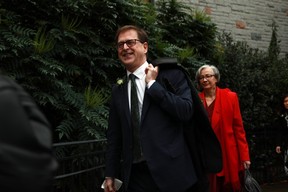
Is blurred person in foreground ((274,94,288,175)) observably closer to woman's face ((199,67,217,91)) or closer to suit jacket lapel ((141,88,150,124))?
woman's face ((199,67,217,91))

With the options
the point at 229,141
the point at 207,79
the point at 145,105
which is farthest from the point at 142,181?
the point at 207,79

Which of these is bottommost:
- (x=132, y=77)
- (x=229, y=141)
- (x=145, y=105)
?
(x=229, y=141)

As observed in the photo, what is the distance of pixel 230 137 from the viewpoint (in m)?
4.83

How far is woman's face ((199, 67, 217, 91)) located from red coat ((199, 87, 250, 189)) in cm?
23

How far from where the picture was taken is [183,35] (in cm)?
764

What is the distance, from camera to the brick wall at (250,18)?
1034cm

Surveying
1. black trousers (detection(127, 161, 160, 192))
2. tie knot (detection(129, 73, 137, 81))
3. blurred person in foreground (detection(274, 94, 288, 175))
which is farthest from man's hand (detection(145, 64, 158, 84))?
blurred person in foreground (detection(274, 94, 288, 175))

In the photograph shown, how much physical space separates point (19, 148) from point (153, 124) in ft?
6.08

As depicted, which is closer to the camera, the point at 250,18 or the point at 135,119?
the point at 135,119

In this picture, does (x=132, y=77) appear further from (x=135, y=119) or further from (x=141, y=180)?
(x=141, y=180)

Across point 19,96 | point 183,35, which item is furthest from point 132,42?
point 183,35

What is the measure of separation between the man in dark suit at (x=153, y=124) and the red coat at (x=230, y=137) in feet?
6.41

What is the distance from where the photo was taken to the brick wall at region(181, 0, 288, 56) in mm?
10344

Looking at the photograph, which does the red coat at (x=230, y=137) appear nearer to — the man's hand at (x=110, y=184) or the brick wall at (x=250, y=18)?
the man's hand at (x=110, y=184)
